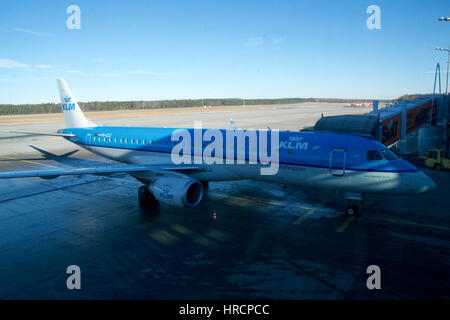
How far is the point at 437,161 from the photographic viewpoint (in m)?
26.5

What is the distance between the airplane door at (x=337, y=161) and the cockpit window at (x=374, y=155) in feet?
3.47

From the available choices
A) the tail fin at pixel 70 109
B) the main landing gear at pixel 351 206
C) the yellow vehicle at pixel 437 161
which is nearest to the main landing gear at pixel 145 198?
the main landing gear at pixel 351 206

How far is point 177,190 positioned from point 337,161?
7801mm

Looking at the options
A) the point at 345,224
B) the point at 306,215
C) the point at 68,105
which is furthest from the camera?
the point at 68,105

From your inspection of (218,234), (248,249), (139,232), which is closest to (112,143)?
(139,232)

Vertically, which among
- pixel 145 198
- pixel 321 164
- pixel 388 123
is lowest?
pixel 145 198

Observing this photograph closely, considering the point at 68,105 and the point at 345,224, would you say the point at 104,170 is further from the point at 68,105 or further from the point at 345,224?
the point at 68,105

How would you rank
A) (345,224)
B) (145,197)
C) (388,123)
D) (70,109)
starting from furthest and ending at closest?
(388,123) < (70,109) < (145,197) < (345,224)

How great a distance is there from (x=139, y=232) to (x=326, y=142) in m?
10.0

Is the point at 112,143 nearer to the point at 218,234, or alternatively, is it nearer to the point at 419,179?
the point at 218,234

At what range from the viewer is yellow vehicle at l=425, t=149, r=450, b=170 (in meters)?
26.1

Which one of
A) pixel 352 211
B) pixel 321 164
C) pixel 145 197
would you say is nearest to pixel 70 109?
pixel 145 197
